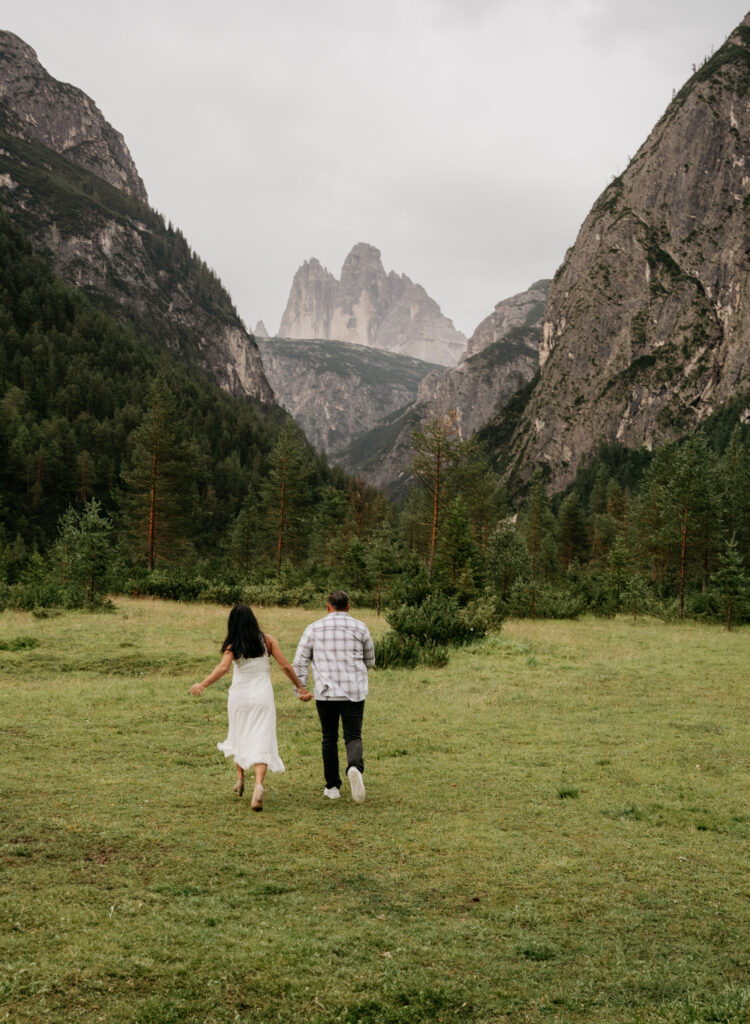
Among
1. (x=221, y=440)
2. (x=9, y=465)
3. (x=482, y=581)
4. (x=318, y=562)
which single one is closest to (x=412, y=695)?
(x=482, y=581)

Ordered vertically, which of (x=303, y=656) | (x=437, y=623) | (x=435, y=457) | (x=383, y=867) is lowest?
(x=383, y=867)

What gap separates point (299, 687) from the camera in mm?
8719

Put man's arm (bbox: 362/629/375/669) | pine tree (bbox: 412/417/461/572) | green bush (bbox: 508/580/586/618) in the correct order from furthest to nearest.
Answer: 1. pine tree (bbox: 412/417/461/572)
2. green bush (bbox: 508/580/586/618)
3. man's arm (bbox: 362/629/375/669)

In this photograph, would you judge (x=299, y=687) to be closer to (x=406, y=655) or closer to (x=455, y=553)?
(x=406, y=655)

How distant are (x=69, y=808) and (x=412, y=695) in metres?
9.27

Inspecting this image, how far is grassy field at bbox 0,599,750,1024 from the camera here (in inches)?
175

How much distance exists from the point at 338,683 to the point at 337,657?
0.33m

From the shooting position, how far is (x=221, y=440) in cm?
11381

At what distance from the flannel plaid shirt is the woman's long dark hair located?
53 centimetres

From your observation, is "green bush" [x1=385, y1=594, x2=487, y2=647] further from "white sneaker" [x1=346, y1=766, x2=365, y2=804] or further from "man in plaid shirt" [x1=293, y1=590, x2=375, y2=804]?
"white sneaker" [x1=346, y1=766, x2=365, y2=804]

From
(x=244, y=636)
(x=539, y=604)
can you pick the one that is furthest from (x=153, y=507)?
(x=244, y=636)

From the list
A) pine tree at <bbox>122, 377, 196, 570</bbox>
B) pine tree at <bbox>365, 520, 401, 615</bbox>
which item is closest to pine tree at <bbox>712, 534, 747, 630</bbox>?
pine tree at <bbox>365, 520, 401, 615</bbox>

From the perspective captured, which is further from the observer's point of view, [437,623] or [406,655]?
[437,623]

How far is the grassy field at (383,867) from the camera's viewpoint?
4438mm
